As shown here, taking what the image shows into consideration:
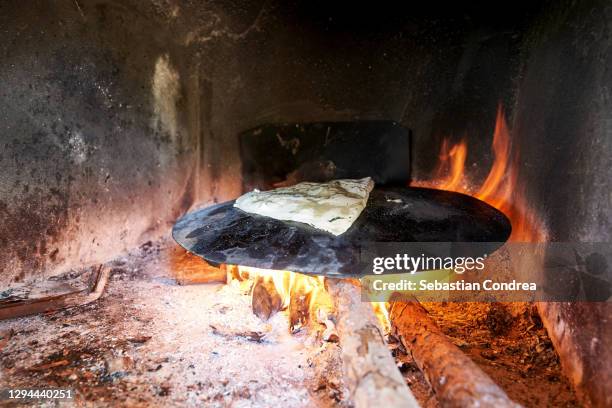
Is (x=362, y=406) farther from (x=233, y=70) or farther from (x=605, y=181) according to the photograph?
(x=233, y=70)

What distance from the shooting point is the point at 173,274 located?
9.70 feet

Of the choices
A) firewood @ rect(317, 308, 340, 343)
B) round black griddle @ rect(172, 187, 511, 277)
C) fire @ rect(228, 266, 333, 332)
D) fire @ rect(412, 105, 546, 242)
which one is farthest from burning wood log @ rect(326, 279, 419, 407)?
fire @ rect(412, 105, 546, 242)

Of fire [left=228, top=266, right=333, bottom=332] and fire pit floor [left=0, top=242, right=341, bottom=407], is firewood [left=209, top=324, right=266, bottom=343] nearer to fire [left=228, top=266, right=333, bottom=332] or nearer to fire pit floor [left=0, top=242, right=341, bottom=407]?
fire pit floor [left=0, top=242, right=341, bottom=407]

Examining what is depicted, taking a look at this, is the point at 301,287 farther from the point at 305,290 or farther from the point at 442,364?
the point at 442,364

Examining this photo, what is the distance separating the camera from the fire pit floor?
5.89ft

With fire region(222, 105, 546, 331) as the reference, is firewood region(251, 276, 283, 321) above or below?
below

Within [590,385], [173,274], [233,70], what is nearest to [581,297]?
[590,385]

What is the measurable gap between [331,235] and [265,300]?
0.64 metres

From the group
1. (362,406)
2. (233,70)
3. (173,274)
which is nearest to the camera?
(362,406)

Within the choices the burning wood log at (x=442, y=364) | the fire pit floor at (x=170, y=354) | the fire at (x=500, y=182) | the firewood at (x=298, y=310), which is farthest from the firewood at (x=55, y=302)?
the fire at (x=500, y=182)

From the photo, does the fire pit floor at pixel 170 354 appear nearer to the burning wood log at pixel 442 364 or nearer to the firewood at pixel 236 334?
the firewood at pixel 236 334

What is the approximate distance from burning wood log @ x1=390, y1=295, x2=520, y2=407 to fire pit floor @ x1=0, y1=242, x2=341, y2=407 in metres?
0.38

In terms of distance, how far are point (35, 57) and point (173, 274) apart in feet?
5.42

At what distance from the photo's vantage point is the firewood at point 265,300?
236cm
